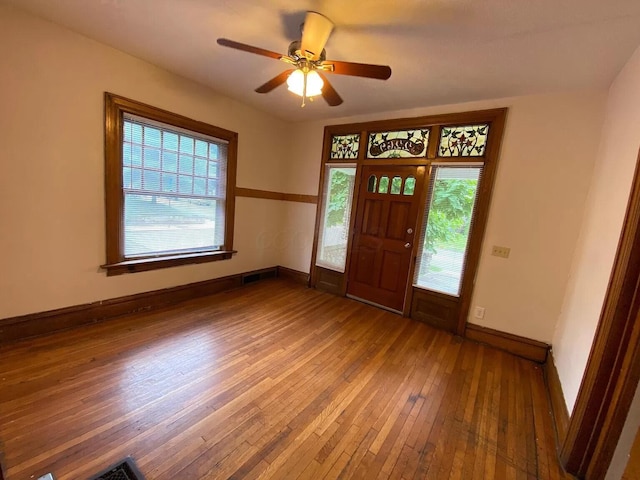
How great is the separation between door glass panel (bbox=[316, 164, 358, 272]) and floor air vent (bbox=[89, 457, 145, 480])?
2947 mm

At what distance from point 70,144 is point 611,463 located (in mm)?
4159

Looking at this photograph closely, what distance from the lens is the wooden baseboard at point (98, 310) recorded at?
220 centimetres

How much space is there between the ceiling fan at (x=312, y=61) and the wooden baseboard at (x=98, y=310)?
260 cm

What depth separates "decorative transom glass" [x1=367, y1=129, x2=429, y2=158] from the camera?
3.16 metres

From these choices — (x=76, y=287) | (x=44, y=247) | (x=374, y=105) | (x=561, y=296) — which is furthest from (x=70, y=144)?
(x=561, y=296)

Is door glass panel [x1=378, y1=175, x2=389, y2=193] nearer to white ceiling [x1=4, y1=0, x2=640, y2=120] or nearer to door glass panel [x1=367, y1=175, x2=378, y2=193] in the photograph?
door glass panel [x1=367, y1=175, x2=378, y2=193]

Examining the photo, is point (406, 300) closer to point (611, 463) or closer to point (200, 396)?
point (611, 463)

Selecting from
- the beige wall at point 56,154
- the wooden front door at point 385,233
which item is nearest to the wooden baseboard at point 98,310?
the beige wall at point 56,154

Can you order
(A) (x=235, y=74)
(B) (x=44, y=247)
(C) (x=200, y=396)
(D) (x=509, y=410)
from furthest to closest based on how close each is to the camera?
(A) (x=235, y=74)
(B) (x=44, y=247)
(D) (x=509, y=410)
(C) (x=200, y=396)

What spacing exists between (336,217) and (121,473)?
325 cm

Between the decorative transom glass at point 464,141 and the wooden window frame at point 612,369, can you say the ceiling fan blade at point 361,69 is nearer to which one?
the wooden window frame at point 612,369

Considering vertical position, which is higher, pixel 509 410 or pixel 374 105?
pixel 374 105

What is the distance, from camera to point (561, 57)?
1922 millimetres

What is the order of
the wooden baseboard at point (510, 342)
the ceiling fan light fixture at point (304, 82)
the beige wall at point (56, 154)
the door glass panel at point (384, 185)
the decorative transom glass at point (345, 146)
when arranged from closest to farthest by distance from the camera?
1. the ceiling fan light fixture at point (304, 82)
2. the beige wall at point (56, 154)
3. the wooden baseboard at point (510, 342)
4. the door glass panel at point (384, 185)
5. the decorative transom glass at point (345, 146)
